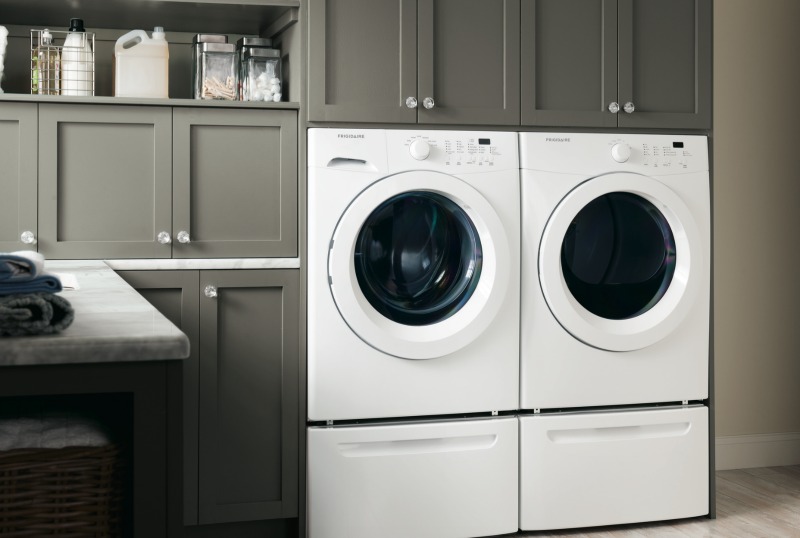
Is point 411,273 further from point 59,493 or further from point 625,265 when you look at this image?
point 59,493

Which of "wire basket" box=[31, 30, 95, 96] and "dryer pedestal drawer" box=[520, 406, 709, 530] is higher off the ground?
"wire basket" box=[31, 30, 95, 96]

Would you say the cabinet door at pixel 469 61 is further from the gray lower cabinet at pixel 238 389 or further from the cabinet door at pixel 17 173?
the cabinet door at pixel 17 173

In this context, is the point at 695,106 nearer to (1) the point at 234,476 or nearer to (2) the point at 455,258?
(2) the point at 455,258

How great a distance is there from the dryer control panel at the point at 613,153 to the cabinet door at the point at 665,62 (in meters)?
0.06

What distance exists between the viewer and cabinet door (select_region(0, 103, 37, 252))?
2395mm

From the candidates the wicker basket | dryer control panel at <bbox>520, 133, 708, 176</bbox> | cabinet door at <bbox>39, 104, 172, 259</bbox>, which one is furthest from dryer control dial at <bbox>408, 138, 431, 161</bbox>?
the wicker basket

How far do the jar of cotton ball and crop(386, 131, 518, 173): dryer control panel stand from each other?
40cm

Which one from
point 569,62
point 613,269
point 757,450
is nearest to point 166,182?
point 569,62

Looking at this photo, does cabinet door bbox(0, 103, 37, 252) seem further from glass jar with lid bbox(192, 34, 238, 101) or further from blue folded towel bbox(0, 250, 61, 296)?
blue folded towel bbox(0, 250, 61, 296)

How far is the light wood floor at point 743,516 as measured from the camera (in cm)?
270

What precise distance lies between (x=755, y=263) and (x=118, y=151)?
244cm

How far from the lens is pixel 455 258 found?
2.60 m

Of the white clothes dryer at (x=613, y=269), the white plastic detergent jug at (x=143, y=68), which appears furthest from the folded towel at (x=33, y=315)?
the white clothes dryer at (x=613, y=269)

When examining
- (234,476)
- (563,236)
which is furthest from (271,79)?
(234,476)
